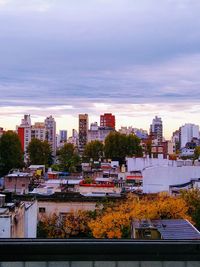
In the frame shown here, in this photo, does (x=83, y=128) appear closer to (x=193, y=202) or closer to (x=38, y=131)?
(x=38, y=131)

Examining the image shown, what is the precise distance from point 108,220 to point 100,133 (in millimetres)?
67613

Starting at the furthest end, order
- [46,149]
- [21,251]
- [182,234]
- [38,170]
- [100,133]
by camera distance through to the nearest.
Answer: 1. [100,133]
2. [46,149]
3. [38,170]
4. [182,234]
5. [21,251]

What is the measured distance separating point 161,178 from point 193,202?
644cm

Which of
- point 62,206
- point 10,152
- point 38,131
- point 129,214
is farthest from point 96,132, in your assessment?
point 129,214

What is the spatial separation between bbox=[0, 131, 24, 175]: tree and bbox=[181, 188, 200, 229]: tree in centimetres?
2215

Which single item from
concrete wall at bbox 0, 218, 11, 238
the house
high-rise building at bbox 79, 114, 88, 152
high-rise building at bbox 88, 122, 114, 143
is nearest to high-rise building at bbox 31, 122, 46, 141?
high-rise building at bbox 79, 114, 88, 152

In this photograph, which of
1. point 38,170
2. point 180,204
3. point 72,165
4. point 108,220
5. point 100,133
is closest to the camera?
point 108,220

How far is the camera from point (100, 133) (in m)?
80.8

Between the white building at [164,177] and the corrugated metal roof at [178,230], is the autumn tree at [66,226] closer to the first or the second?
the corrugated metal roof at [178,230]

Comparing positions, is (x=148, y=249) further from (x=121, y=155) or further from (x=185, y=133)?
(x=185, y=133)

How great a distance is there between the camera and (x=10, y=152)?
125 ft

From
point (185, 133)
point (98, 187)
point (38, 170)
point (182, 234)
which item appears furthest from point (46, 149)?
point (185, 133)

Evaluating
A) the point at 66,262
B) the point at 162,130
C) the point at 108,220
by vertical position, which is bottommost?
the point at 108,220

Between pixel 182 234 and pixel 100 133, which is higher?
pixel 100 133
